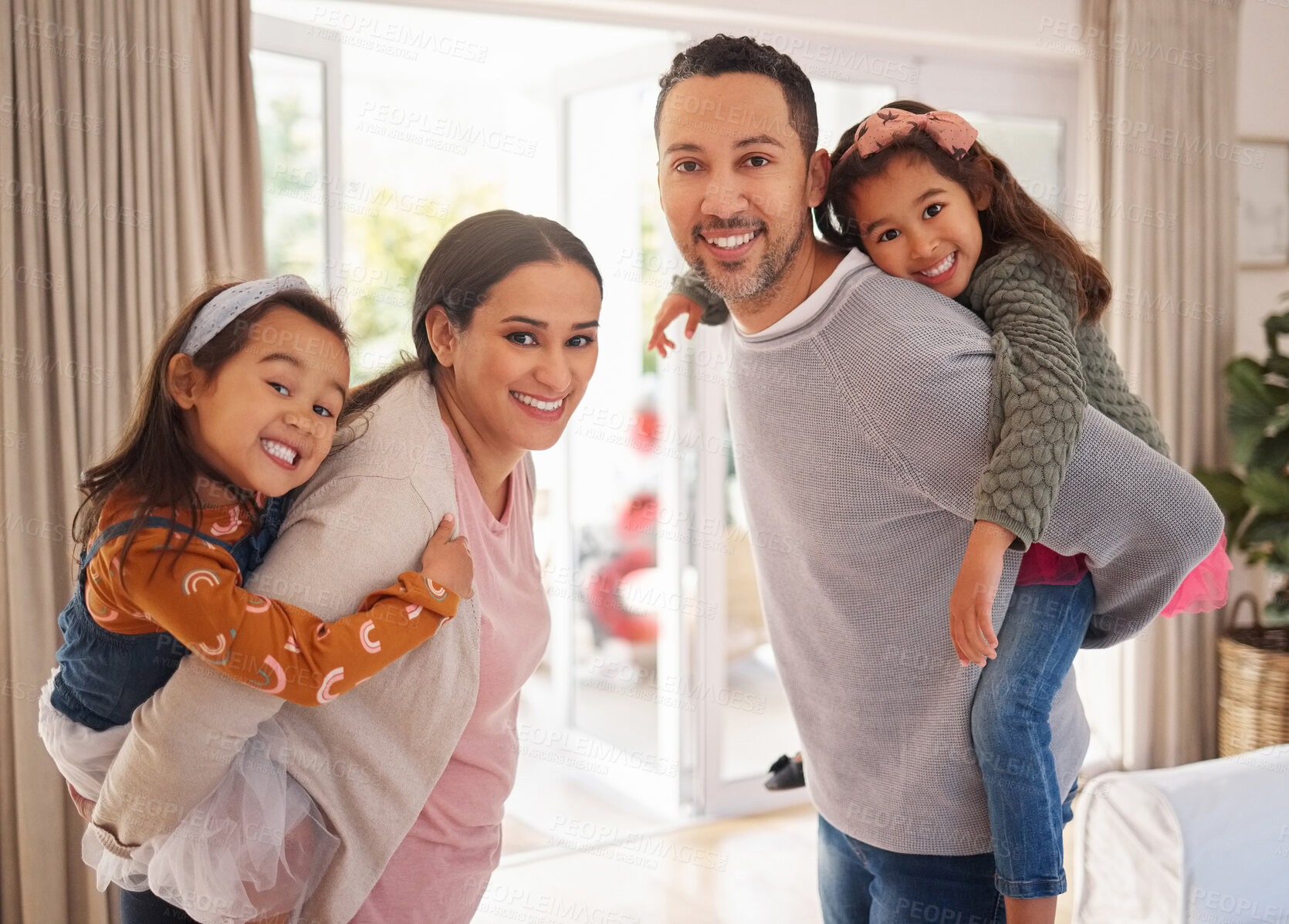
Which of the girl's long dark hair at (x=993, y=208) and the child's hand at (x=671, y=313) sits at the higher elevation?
the girl's long dark hair at (x=993, y=208)

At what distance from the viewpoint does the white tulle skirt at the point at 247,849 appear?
3.95 feet

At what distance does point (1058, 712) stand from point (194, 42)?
2.49m

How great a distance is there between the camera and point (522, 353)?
1334mm

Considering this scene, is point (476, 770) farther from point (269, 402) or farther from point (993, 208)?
point (993, 208)

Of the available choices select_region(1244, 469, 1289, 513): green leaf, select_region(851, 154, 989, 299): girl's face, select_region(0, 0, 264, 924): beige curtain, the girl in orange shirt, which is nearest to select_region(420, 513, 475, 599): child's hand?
the girl in orange shirt

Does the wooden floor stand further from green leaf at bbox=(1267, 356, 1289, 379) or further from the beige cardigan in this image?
the beige cardigan

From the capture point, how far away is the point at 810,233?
141 cm

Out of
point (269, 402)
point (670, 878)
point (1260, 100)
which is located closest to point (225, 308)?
point (269, 402)

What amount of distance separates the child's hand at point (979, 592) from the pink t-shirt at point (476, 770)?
544 mm

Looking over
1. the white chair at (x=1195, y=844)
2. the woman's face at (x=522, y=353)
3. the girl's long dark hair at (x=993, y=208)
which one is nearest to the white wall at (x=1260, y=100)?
the white chair at (x=1195, y=844)

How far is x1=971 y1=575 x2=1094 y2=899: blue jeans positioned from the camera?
1.31 m

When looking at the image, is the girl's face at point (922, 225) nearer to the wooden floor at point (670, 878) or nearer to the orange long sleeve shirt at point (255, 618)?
the orange long sleeve shirt at point (255, 618)

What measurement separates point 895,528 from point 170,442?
35.8 inches

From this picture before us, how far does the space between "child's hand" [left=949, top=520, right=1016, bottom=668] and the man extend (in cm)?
7
